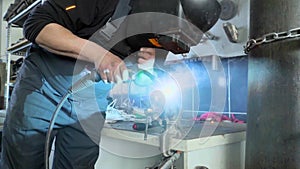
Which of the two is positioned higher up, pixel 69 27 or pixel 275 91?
pixel 69 27

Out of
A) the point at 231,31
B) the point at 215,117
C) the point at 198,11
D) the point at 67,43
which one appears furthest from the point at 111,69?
the point at 231,31

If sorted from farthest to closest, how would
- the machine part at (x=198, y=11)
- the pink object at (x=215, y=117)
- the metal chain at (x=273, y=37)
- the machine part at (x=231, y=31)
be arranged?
the machine part at (x=231, y=31) → the pink object at (x=215, y=117) → the machine part at (x=198, y=11) → the metal chain at (x=273, y=37)

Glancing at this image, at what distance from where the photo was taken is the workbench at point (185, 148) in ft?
2.79

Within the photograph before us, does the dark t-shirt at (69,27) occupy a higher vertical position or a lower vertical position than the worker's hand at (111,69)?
higher

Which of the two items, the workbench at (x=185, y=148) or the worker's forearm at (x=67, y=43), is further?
the workbench at (x=185, y=148)

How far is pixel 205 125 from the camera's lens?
1.12 metres

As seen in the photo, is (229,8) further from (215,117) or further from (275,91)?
(275,91)

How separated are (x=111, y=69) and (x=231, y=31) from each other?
0.94m

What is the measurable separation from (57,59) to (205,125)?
61cm

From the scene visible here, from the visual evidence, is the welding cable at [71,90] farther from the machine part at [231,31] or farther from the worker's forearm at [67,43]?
the machine part at [231,31]

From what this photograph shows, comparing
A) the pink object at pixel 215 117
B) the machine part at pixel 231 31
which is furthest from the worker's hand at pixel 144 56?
the machine part at pixel 231 31

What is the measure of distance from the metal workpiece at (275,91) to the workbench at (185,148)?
17 centimetres

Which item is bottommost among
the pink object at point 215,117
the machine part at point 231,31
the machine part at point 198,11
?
the pink object at point 215,117

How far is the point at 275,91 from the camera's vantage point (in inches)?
27.3
